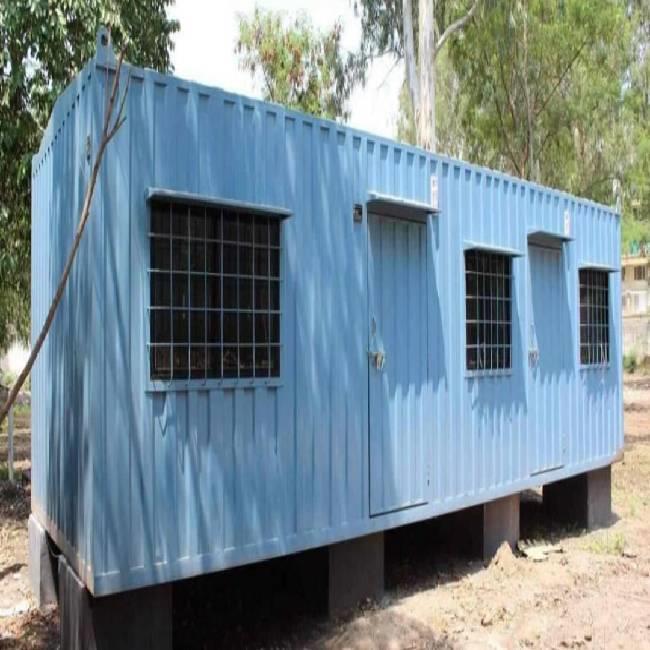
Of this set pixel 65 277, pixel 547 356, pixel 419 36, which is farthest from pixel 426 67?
pixel 65 277

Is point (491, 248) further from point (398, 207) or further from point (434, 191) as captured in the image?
point (398, 207)

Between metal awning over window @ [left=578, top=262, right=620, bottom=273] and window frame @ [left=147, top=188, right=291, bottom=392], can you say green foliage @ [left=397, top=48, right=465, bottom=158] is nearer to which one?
metal awning over window @ [left=578, top=262, right=620, bottom=273]

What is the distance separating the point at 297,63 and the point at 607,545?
13287 mm

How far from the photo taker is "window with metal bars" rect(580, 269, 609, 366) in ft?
24.1

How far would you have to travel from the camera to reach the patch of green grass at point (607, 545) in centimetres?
656

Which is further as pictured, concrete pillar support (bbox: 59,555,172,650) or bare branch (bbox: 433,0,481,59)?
bare branch (bbox: 433,0,481,59)

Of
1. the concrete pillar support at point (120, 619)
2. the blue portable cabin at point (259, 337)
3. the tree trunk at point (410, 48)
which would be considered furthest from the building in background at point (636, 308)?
the concrete pillar support at point (120, 619)

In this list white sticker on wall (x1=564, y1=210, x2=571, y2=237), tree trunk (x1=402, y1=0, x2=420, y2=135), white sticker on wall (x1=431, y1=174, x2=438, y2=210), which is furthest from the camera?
tree trunk (x1=402, y1=0, x2=420, y2=135)

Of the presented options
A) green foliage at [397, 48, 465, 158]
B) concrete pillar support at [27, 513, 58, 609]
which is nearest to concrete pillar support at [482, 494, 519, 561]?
concrete pillar support at [27, 513, 58, 609]

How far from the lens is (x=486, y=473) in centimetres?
Answer: 587

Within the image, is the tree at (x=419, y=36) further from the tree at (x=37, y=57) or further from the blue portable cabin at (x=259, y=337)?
the blue portable cabin at (x=259, y=337)

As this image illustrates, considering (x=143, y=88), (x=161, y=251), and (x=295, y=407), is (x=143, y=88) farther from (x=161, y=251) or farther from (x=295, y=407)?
(x=295, y=407)

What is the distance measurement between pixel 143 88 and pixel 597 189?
573 inches

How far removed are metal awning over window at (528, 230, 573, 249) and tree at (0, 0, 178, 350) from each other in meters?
4.11
